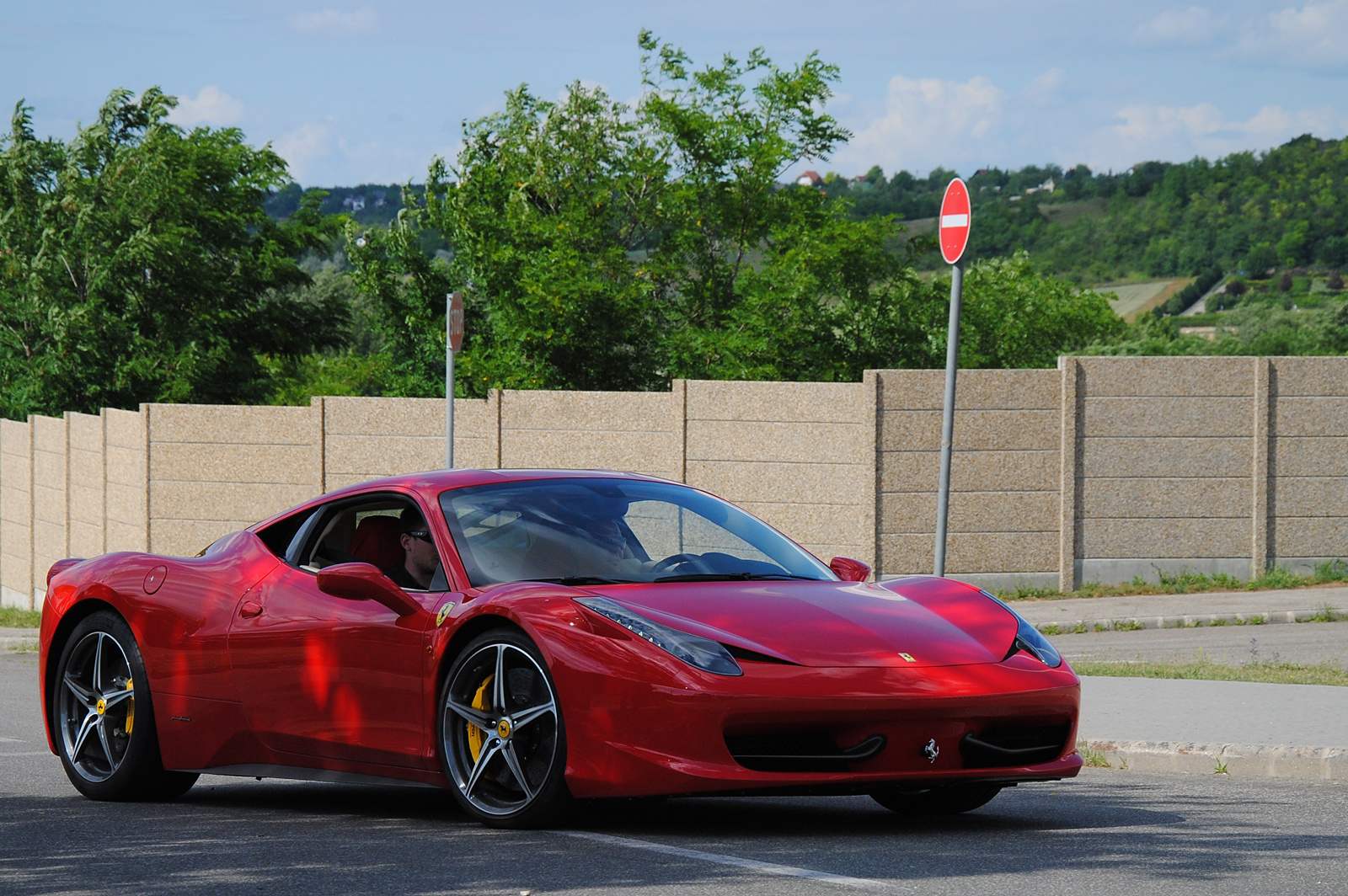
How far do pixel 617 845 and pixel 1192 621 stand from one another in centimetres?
1196

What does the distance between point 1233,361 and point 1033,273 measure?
4246 cm

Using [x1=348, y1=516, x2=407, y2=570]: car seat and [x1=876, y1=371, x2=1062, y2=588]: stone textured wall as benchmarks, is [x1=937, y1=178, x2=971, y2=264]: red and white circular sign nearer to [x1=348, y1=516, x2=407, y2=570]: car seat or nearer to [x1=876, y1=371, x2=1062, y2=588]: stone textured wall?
[x1=348, y1=516, x2=407, y2=570]: car seat

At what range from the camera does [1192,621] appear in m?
16.3

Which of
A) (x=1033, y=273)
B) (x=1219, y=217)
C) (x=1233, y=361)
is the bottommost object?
(x=1233, y=361)

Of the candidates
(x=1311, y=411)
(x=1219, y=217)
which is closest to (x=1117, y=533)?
(x=1311, y=411)

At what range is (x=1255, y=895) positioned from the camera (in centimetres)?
479

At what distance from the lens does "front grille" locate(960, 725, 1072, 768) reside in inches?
225

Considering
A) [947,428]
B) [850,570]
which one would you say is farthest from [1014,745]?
[947,428]

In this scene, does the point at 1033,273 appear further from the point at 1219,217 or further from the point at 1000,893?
the point at 1000,893

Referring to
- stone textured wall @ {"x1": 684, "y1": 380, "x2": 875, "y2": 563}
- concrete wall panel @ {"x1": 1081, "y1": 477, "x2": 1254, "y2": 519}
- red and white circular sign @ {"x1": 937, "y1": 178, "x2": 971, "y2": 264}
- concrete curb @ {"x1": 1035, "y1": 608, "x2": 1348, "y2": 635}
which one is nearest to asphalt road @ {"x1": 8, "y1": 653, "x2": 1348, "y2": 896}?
red and white circular sign @ {"x1": 937, "y1": 178, "x2": 971, "y2": 264}

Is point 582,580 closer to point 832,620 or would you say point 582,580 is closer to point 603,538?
point 603,538

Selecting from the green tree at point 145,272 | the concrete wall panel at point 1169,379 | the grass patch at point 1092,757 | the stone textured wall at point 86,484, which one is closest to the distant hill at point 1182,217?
the green tree at point 145,272

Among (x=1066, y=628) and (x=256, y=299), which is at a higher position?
(x=256, y=299)

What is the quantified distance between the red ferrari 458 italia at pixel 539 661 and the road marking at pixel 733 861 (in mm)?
185
